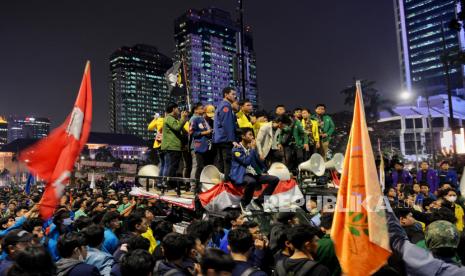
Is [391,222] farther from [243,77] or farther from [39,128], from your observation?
[39,128]

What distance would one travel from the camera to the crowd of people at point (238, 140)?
8.31 m

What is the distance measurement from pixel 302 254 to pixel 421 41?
15338cm

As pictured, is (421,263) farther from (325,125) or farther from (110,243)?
(325,125)

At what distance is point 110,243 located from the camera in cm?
615

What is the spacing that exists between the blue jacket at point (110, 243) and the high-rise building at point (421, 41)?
13636cm

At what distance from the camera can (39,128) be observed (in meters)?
165

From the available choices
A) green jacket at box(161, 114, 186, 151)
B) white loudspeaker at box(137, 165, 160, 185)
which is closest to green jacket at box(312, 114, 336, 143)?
green jacket at box(161, 114, 186, 151)

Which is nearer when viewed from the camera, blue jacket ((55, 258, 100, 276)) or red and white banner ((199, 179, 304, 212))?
blue jacket ((55, 258, 100, 276))

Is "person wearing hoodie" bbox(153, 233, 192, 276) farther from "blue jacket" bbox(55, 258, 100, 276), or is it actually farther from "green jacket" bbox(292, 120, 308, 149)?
"green jacket" bbox(292, 120, 308, 149)

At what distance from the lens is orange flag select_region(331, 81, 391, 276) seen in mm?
3912

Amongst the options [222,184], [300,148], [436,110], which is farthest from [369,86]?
[222,184]

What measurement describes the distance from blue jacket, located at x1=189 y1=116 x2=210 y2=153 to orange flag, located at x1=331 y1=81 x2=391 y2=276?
5.52 m

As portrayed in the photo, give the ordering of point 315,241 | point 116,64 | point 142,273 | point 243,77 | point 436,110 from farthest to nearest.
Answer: point 116,64 → point 436,110 → point 243,77 → point 315,241 → point 142,273

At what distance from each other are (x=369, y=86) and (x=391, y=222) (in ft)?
189
